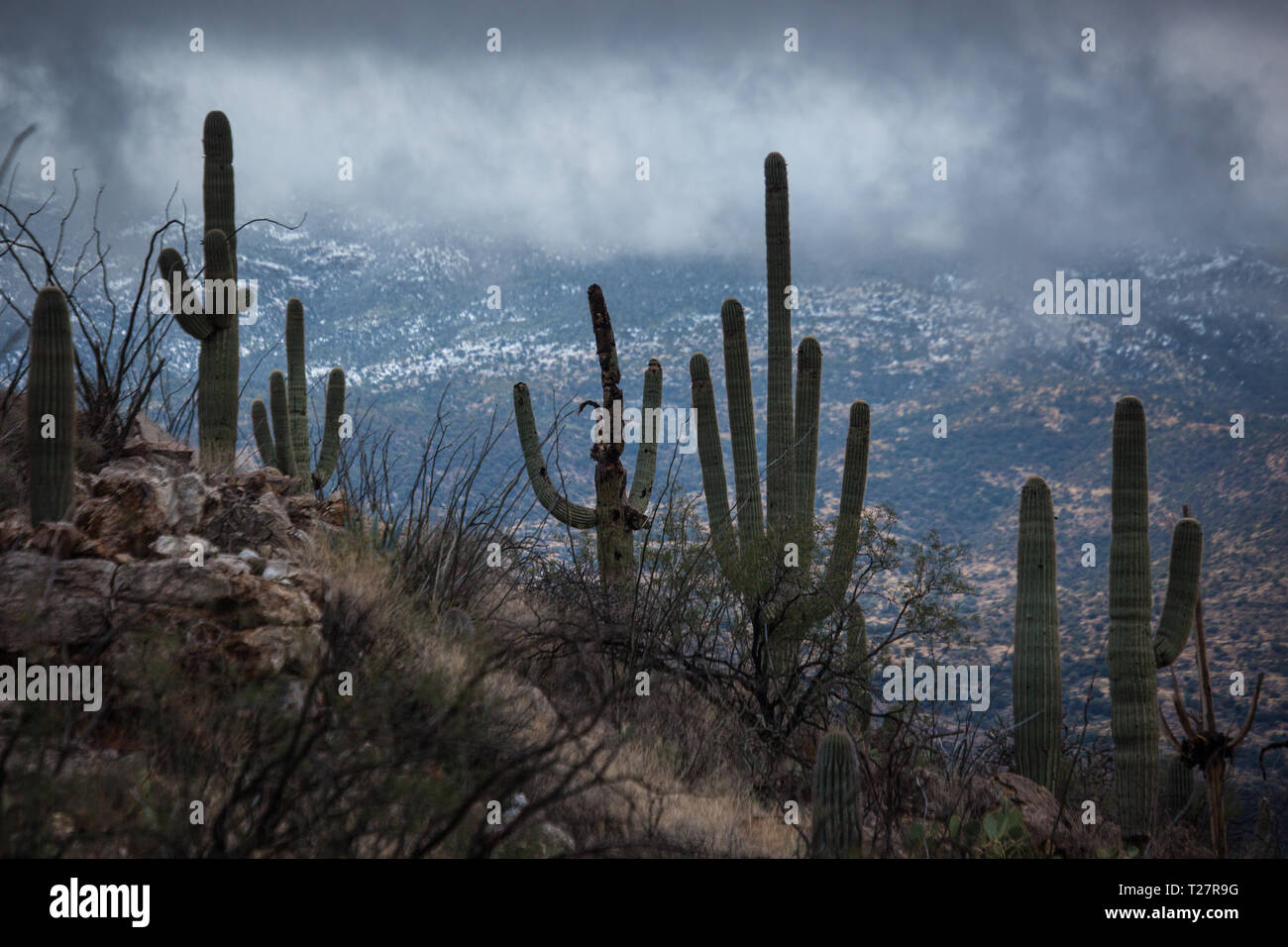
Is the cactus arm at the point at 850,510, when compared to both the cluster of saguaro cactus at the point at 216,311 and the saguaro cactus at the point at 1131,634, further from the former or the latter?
the cluster of saguaro cactus at the point at 216,311

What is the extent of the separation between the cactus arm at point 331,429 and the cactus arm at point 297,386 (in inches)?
10.8

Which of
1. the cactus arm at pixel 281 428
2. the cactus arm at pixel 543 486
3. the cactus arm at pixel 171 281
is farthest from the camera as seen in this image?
the cactus arm at pixel 281 428

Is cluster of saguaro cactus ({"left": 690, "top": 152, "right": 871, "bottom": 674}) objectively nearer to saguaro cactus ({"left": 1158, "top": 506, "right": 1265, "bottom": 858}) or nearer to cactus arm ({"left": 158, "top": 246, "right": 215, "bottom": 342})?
saguaro cactus ({"left": 1158, "top": 506, "right": 1265, "bottom": 858})

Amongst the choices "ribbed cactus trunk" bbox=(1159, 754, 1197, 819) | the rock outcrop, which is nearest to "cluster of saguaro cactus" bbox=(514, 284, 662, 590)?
the rock outcrop

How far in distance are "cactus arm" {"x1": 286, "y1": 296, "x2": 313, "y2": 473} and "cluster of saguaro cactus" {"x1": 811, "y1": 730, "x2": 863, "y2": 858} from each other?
8.75 m

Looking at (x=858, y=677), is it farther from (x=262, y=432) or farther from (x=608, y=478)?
(x=262, y=432)

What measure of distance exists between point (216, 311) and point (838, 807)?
276 inches

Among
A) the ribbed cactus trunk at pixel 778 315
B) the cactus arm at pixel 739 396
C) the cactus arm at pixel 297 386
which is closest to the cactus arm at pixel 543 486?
the cactus arm at pixel 739 396

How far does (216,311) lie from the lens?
26.7 feet

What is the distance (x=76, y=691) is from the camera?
148 inches

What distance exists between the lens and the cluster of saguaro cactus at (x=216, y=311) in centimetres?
786
